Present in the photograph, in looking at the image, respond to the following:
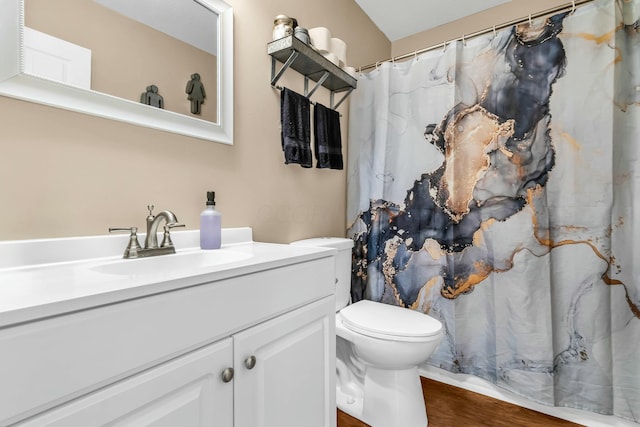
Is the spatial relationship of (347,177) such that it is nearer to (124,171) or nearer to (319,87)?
(319,87)

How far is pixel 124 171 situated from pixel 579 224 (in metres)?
1.89

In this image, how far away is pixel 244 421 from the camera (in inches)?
29.7

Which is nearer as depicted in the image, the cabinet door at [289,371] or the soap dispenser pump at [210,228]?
the cabinet door at [289,371]

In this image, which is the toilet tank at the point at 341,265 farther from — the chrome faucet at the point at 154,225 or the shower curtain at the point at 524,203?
the chrome faucet at the point at 154,225

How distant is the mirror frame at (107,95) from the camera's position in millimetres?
758

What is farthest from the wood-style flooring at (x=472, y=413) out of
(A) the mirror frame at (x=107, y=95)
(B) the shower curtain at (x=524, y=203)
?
(A) the mirror frame at (x=107, y=95)

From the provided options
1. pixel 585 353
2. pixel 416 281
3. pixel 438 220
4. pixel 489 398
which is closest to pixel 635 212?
pixel 585 353

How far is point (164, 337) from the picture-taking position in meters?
0.59

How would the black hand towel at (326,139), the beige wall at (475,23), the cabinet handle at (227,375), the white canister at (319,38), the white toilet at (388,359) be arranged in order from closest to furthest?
the cabinet handle at (227,375) → the white toilet at (388,359) → the white canister at (319,38) → the black hand towel at (326,139) → the beige wall at (475,23)

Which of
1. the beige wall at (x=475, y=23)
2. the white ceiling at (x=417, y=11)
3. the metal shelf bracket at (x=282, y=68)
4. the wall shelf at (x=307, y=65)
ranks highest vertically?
the white ceiling at (x=417, y=11)

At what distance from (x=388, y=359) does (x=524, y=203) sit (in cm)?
102

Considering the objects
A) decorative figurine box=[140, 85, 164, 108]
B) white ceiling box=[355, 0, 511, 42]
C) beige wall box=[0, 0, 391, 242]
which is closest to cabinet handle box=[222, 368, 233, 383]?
beige wall box=[0, 0, 391, 242]

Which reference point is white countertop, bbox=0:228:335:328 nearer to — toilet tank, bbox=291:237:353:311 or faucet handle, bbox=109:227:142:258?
faucet handle, bbox=109:227:142:258

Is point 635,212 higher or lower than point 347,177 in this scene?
lower
